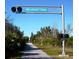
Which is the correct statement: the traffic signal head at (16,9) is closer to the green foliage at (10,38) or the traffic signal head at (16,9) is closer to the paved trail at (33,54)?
the green foliage at (10,38)

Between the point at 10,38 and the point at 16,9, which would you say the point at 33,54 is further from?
the point at 10,38

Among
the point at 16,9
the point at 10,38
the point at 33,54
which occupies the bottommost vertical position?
the point at 33,54

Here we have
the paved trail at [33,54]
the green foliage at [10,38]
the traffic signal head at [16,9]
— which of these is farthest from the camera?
the paved trail at [33,54]

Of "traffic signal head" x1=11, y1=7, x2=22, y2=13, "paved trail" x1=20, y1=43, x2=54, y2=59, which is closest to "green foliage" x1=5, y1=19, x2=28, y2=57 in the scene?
"traffic signal head" x1=11, y1=7, x2=22, y2=13

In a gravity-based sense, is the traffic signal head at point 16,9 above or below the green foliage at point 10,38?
above

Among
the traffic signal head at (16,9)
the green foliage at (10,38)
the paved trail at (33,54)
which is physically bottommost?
the paved trail at (33,54)

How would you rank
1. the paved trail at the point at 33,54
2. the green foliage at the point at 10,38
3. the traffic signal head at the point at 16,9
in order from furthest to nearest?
the paved trail at the point at 33,54 → the traffic signal head at the point at 16,9 → the green foliage at the point at 10,38

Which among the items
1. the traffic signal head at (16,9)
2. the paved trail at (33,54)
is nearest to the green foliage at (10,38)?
the traffic signal head at (16,9)

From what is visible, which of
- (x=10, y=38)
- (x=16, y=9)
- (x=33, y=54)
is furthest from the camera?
(x=33, y=54)

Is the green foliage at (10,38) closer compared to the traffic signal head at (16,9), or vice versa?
the green foliage at (10,38)

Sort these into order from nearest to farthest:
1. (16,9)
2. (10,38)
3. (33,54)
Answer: (10,38) < (16,9) < (33,54)

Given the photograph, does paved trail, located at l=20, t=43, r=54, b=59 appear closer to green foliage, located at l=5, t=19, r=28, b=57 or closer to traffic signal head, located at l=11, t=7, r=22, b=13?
green foliage, located at l=5, t=19, r=28, b=57

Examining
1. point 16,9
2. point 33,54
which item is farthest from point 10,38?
point 33,54
